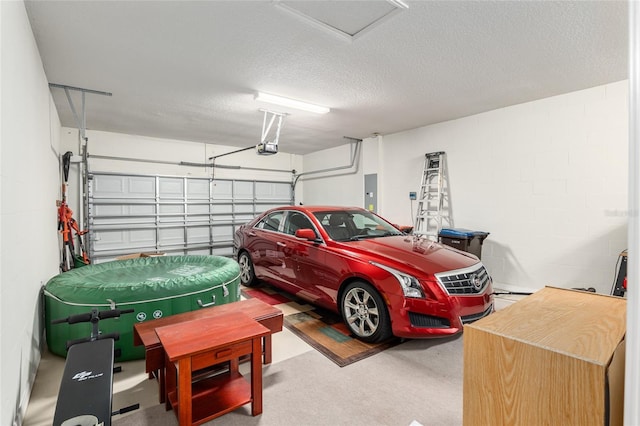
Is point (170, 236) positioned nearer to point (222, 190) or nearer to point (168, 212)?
point (168, 212)

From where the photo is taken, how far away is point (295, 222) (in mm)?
4039

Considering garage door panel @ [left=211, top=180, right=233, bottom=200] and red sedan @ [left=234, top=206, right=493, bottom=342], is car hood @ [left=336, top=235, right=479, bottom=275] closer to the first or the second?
red sedan @ [left=234, top=206, right=493, bottom=342]

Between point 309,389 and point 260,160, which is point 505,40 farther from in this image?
point 260,160

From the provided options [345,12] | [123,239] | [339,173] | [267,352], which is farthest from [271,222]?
[123,239]

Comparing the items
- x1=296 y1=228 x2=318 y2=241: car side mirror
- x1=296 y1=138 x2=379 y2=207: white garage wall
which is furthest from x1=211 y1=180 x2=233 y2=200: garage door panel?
x1=296 y1=228 x2=318 y2=241: car side mirror

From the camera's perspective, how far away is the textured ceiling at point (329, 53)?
2.40 m

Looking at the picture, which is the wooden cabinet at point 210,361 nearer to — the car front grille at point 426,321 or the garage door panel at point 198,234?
the car front grille at point 426,321

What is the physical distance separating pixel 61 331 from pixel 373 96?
14.3ft

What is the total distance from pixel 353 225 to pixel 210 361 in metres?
2.47

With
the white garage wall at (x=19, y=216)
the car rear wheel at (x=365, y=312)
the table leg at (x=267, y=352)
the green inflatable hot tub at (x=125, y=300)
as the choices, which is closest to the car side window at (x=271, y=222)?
the green inflatable hot tub at (x=125, y=300)

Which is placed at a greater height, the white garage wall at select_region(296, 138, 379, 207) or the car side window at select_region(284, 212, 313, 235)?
the white garage wall at select_region(296, 138, 379, 207)

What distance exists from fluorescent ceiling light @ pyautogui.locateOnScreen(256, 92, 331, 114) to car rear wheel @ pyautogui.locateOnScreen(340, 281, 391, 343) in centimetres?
281

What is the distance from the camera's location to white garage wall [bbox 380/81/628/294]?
3.80m

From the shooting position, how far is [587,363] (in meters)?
0.87
